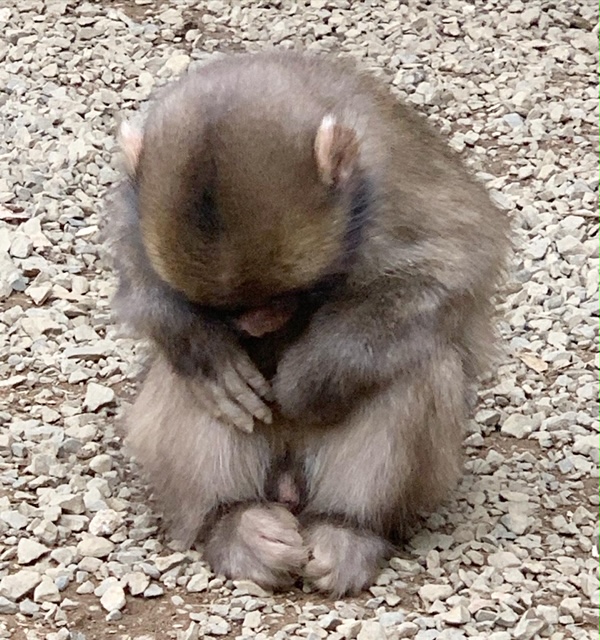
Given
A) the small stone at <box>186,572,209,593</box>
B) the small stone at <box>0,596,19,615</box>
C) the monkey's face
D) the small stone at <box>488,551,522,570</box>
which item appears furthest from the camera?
the small stone at <box>488,551,522,570</box>

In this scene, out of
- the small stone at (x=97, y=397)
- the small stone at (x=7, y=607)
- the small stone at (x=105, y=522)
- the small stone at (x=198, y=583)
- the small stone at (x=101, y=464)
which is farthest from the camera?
the small stone at (x=97, y=397)

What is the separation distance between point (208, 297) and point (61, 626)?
0.88 meters

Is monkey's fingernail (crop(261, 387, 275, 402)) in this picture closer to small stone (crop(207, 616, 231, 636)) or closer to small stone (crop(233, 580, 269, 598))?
small stone (crop(233, 580, 269, 598))

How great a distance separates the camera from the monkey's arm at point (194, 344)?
11.8 ft

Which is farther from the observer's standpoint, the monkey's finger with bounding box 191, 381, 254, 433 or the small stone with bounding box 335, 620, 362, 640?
the monkey's finger with bounding box 191, 381, 254, 433

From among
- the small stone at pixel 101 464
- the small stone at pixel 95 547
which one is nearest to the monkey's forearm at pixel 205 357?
the small stone at pixel 95 547

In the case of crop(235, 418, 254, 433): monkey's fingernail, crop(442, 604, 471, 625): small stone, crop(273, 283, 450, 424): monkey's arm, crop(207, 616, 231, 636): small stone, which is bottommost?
crop(207, 616, 231, 636): small stone

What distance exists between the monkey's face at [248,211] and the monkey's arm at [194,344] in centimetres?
26

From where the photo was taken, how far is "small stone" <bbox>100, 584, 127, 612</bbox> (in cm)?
348

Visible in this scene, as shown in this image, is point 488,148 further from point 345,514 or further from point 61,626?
point 61,626

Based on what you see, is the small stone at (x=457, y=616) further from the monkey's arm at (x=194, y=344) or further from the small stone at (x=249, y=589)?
the monkey's arm at (x=194, y=344)

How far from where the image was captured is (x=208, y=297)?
127 inches

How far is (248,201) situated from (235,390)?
653mm

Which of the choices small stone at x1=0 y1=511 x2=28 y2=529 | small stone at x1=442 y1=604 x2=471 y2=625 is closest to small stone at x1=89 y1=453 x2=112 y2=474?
small stone at x1=0 y1=511 x2=28 y2=529
